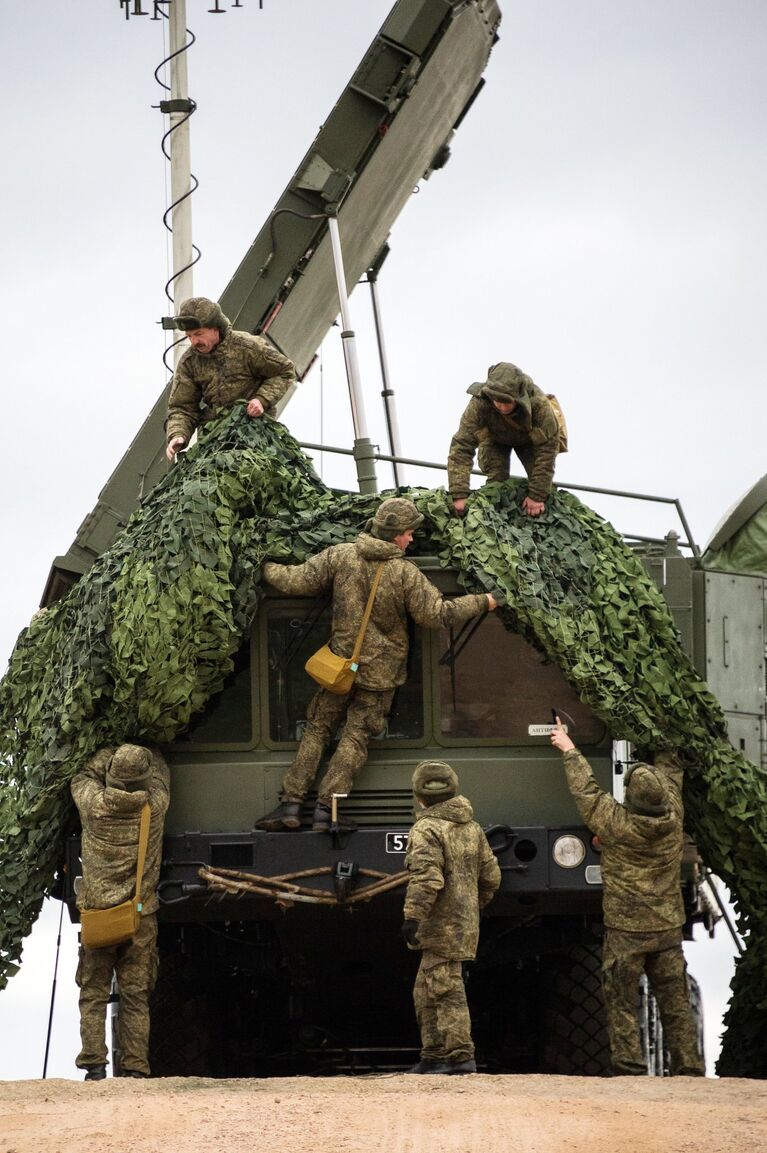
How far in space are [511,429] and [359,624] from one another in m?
1.45

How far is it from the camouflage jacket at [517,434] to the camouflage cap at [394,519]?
18.9 inches

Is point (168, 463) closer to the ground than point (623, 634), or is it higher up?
higher up

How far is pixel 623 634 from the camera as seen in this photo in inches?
476

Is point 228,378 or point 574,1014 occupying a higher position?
point 228,378

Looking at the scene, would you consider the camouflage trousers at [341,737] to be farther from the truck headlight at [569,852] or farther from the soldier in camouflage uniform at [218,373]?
the soldier in camouflage uniform at [218,373]

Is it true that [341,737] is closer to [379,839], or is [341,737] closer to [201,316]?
[379,839]

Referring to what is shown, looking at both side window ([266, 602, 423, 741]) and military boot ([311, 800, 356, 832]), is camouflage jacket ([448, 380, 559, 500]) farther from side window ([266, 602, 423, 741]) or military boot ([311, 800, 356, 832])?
military boot ([311, 800, 356, 832])

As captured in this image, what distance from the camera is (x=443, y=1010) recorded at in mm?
11156

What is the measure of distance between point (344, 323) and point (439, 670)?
233 centimetres

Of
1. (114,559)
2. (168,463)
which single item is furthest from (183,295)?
(114,559)

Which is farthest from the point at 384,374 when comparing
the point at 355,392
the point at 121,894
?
the point at 121,894

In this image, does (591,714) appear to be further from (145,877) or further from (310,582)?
(145,877)

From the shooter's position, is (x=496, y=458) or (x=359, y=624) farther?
(x=496, y=458)

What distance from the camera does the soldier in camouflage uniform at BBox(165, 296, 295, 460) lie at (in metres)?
12.8
